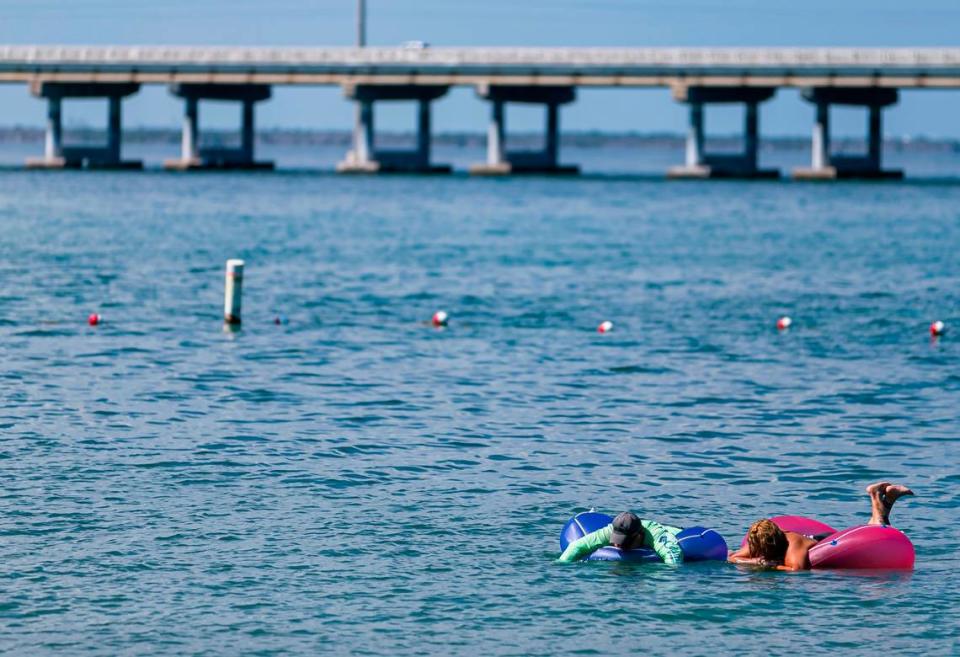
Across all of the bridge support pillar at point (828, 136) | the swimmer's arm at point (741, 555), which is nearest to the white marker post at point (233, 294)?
the swimmer's arm at point (741, 555)

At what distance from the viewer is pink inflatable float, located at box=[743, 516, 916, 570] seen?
772 inches

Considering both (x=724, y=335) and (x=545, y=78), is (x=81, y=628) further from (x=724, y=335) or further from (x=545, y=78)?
(x=545, y=78)

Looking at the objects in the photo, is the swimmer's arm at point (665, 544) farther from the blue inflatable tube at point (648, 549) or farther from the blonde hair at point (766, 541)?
the blonde hair at point (766, 541)

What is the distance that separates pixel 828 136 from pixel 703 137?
9.96 m

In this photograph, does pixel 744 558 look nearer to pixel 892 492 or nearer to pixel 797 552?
pixel 797 552

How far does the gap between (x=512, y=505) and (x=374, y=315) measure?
24575mm

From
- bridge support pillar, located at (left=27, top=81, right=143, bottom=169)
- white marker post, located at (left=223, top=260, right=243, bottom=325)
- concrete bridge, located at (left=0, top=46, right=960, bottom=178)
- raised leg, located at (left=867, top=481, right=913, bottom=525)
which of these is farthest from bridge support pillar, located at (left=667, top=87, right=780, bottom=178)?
raised leg, located at (left=867, top=481, right=913, bottom=525)

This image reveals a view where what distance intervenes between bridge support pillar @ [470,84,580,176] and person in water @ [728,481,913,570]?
116 meters

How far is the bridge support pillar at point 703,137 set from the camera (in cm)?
13300

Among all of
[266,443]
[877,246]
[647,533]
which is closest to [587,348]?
[266,443]

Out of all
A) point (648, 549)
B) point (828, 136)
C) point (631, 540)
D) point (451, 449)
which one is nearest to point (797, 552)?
point (648, 549)

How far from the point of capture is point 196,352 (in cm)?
3775

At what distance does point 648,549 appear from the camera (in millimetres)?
19766

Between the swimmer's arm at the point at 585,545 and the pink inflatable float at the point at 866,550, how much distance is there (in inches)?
95.4
